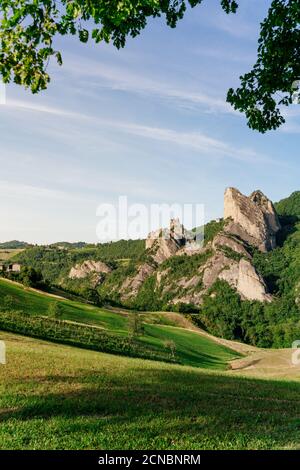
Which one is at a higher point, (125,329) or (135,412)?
(135,412)

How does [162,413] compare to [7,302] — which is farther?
[7,302]

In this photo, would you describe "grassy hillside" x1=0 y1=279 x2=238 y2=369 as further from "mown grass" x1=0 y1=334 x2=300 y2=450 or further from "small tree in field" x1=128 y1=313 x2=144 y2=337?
"mown grass" x1=0 y1=334 x2=300 y2=450

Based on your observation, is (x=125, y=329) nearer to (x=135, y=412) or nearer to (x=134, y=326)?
(x=134, y=326)

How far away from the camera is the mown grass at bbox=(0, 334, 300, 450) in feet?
32.0

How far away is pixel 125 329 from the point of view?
285 feet

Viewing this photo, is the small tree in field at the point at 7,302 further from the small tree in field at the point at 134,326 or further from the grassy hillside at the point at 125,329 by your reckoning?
the small tree in field at the point at 134,326

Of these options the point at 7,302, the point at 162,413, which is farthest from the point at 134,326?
the point at 162,413

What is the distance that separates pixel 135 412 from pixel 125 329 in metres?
76.1

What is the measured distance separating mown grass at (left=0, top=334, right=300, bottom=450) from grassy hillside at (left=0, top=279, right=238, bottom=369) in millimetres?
51010

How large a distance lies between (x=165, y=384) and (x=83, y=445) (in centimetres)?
920

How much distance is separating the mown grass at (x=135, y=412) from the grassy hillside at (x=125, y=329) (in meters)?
51.0

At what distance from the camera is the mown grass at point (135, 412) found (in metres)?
9.75

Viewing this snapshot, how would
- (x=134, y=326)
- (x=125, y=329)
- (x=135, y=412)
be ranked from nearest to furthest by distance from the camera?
1. (x=135, y=412)
2. (x=134, y=326)
3. (x=125, y=329)

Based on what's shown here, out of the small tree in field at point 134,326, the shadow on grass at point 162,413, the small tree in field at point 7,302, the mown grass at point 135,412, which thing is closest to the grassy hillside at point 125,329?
the small tree in field at point 7,302
